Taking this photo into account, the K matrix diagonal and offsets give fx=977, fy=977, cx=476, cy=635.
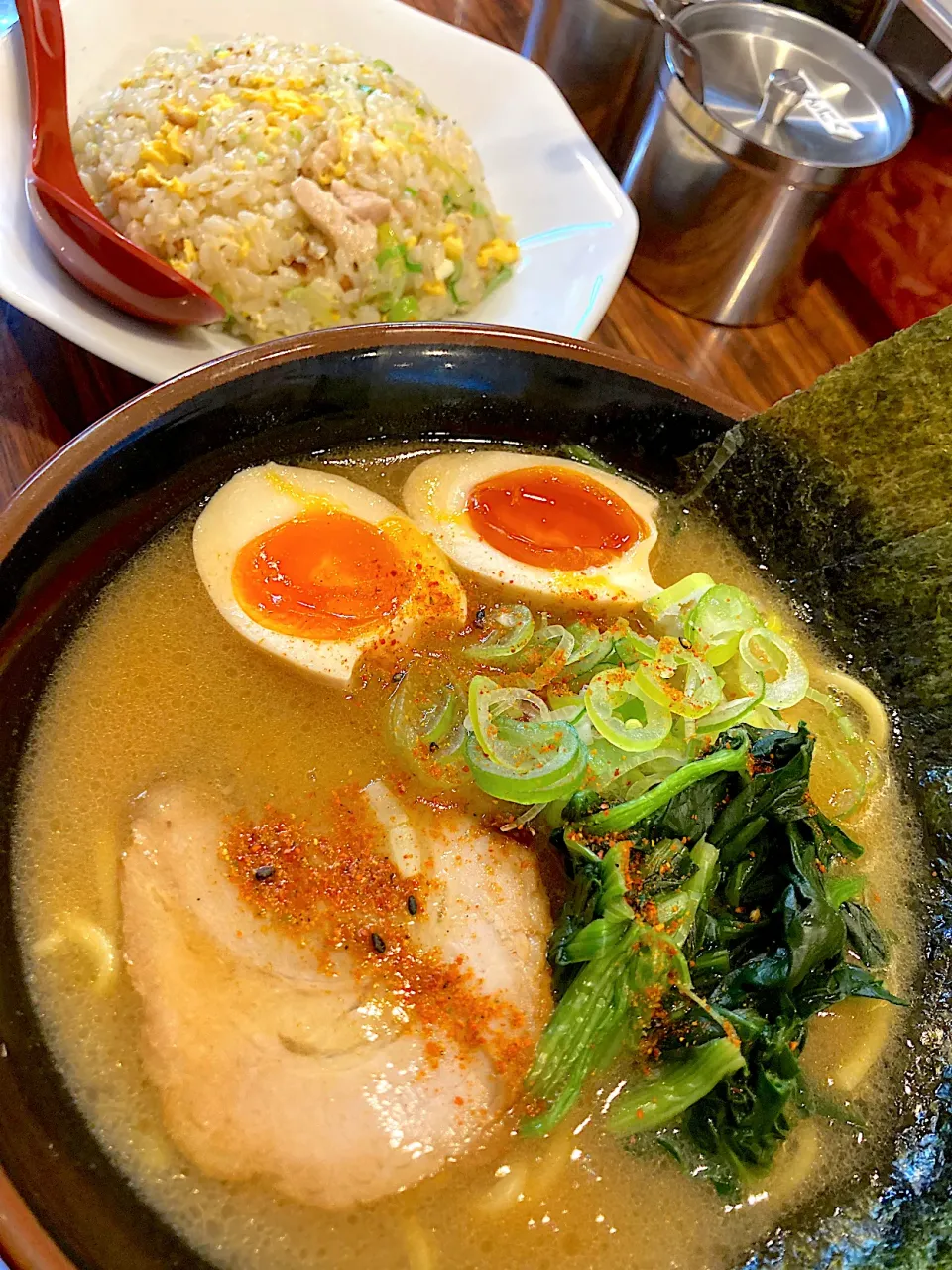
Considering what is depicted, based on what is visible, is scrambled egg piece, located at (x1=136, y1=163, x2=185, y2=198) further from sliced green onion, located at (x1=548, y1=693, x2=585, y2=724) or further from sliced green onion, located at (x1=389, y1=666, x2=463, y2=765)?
sliced green onion, located at (x1=548, y1=693, x2=585, y2=724)

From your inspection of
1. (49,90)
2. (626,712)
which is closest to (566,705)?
(626,712)

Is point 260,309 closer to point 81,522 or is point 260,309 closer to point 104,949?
point 81,522

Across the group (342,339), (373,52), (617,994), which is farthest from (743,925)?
(373,52)

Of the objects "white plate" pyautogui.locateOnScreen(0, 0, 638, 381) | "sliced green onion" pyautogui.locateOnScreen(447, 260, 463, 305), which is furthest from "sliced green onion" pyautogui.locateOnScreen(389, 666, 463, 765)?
"sliced green onion" pyautogui.locateOnScreen(447, 260, 463, 305)

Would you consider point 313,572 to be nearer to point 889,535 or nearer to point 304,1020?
point 304,1020

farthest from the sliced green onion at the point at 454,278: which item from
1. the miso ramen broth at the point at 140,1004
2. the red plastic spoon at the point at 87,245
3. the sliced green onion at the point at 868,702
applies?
the sliced green onion at the point at 868,702
